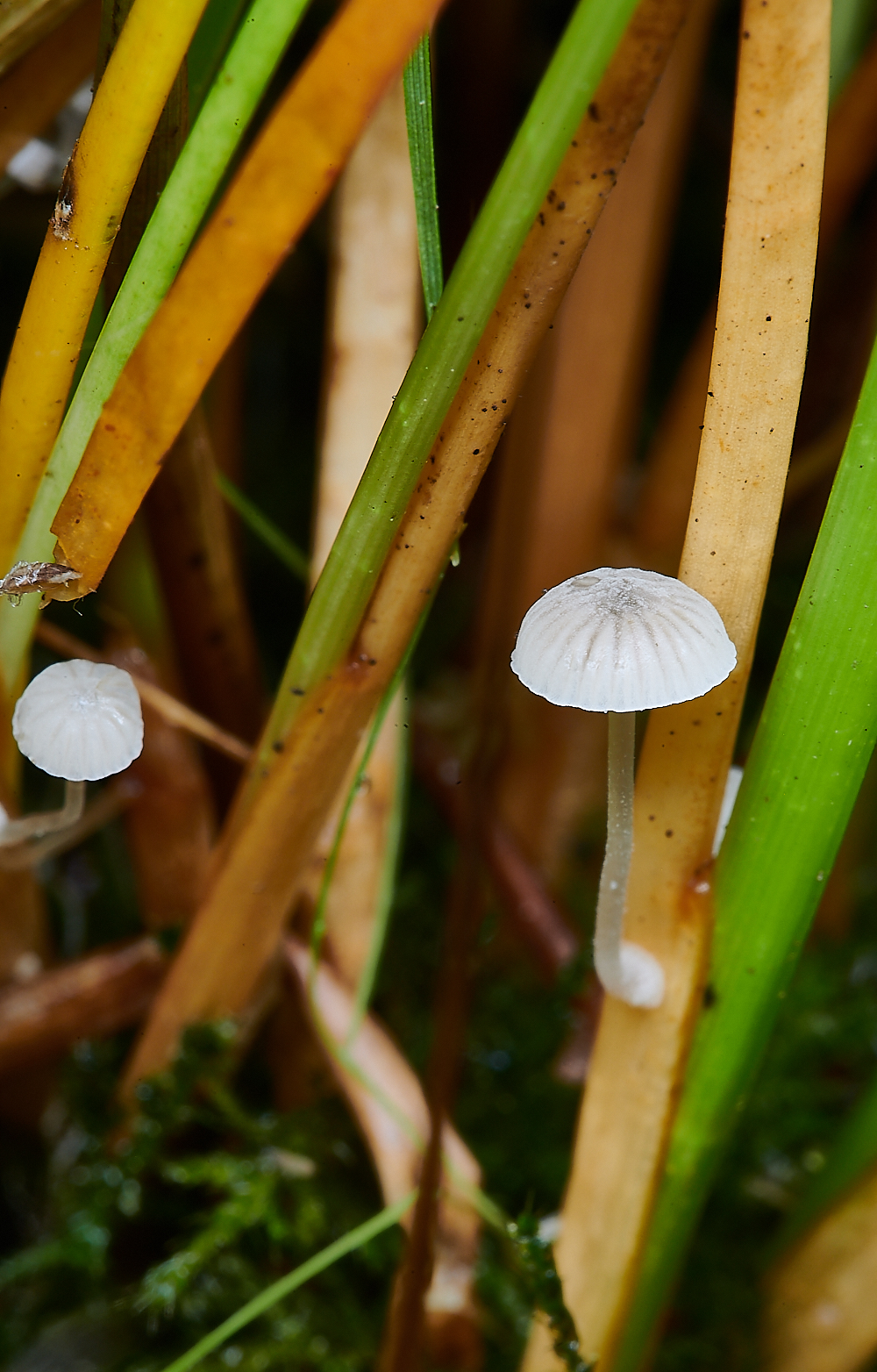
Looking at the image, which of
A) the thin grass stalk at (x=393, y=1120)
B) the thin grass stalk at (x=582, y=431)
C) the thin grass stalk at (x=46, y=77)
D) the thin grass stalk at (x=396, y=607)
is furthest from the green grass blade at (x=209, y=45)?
the thin grass stalk at (x=393, y=1120)

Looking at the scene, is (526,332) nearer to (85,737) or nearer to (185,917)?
(85,737)

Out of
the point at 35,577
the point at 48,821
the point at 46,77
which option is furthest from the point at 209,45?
the point at 48,821

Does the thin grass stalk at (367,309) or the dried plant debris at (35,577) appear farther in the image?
the thin grass stalk at (367,309)

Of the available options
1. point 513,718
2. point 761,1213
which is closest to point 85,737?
point 513,718

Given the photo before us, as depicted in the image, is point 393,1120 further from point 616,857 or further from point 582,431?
point 582,431

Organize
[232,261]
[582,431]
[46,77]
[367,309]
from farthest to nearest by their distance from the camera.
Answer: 1. [582,431]
2. [367,309]
3. [46,77]
4. [232,261]

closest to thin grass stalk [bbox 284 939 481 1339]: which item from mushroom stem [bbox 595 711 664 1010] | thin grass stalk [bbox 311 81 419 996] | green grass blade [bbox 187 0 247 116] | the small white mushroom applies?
thin grass stalk [bbox 311 81 419 996]

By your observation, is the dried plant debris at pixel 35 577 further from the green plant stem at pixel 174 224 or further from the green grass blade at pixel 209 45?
the green grass blade at pixel 209 45
